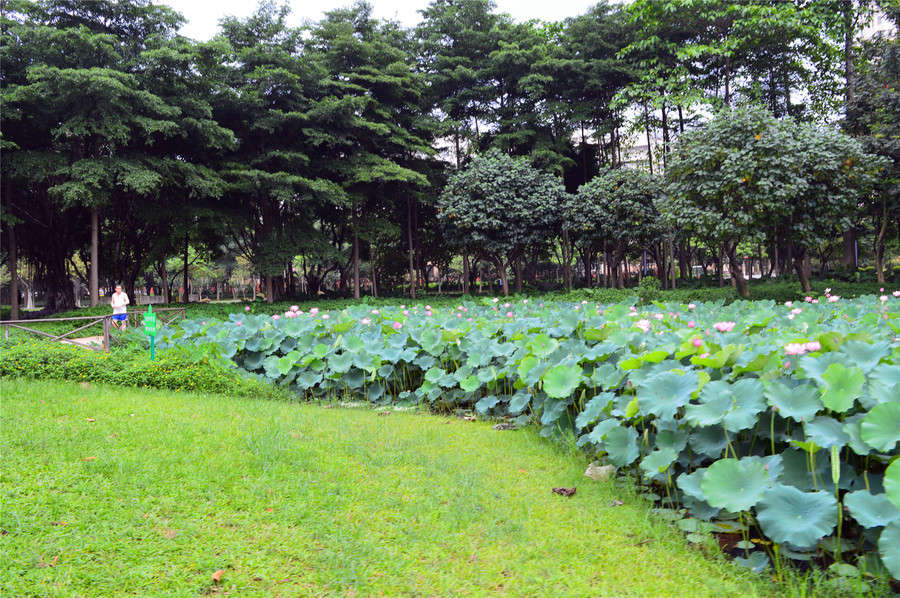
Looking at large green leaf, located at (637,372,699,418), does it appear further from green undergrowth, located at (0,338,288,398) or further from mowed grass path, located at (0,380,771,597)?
green undergrowth, located at (0,338,288,398)

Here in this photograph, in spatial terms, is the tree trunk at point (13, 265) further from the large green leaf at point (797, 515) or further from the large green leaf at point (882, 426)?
the large green leaf at point (882, 426)

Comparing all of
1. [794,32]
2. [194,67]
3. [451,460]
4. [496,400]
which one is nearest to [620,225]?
[794,32]

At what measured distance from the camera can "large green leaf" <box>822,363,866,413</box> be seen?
2352 millimetres

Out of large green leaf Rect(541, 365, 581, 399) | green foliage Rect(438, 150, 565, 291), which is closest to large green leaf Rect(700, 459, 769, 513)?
large green leaf Rect(541, 365, 581, 399)

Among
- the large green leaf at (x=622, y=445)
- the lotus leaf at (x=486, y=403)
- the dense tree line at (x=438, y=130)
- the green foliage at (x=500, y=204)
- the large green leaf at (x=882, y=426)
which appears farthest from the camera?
the green foliage at (x=500, y=204)

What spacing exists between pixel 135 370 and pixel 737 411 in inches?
232

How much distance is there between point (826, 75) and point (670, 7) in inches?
317

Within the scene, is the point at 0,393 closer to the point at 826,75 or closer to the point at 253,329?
the point at 253,329

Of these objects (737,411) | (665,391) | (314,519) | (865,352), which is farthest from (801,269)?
(314,519)

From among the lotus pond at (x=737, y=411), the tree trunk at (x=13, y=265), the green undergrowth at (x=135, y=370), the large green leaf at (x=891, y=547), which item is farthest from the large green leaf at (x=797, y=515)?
the tree trunk at (x=13, y=265)

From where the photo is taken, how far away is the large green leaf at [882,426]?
213 centimetres

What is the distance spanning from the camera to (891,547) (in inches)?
74.8

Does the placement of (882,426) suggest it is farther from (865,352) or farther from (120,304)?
(120,304)

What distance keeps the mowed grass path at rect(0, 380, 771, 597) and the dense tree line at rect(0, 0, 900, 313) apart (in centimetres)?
1227
